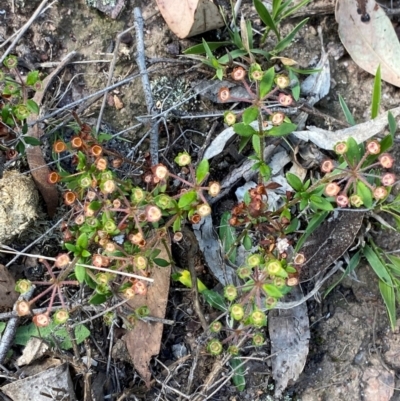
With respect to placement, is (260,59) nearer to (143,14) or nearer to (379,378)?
(143,14)

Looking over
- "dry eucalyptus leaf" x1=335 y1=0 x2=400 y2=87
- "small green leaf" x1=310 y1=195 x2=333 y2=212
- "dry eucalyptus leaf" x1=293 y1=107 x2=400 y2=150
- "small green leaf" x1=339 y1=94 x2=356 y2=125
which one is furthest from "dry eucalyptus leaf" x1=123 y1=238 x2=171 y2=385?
"dry eucalyptus leaf" x1=335 y1=0 x2=400 y2=87

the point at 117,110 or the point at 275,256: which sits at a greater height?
the point at 117,110

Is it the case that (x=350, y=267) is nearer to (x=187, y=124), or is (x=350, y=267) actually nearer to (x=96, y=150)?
(x=187, y=124)

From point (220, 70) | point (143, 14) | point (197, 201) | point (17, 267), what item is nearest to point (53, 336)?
point (17, 267)

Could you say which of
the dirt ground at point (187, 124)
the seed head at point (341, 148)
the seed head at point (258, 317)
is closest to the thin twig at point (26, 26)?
the dirt ground at point (187, 124)

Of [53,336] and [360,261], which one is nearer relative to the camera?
[53,336]

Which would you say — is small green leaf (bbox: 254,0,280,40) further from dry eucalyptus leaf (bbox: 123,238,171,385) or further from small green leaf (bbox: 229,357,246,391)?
small green leaf (bbox: 229,357,246,391)

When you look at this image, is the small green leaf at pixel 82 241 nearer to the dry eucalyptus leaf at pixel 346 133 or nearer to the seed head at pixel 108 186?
the seed head at pixel 108 186
